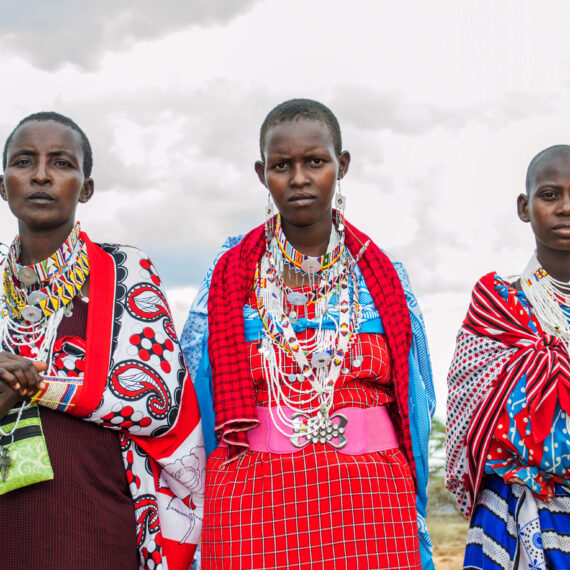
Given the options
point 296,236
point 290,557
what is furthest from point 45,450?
point 296,236

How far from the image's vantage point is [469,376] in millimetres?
3564

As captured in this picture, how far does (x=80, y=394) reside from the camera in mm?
3045

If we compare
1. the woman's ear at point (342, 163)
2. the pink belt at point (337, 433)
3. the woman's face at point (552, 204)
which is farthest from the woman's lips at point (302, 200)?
the woman's face at point (552, 204)

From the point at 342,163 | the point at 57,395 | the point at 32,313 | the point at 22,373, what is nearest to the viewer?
the point at 22,373

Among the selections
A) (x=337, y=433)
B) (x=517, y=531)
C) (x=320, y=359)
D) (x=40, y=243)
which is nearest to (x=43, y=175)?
(x=40, y=243)

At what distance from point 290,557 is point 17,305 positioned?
1706 millimetres

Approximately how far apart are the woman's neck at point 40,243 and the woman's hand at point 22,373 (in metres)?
0.68

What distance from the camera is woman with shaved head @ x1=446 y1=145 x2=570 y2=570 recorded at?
323 cm

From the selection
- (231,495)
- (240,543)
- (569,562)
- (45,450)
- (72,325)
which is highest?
(72,325)

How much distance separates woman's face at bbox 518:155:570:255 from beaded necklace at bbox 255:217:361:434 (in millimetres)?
978

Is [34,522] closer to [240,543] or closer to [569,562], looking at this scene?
[240,543]

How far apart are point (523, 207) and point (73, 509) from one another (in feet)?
8.72

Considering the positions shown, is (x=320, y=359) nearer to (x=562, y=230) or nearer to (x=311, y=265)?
(x=311, y=265)

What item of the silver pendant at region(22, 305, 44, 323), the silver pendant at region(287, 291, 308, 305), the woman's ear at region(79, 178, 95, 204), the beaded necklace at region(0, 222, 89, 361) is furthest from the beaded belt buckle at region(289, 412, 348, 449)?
the woman's ear at region(79, 178, 95, 204)
